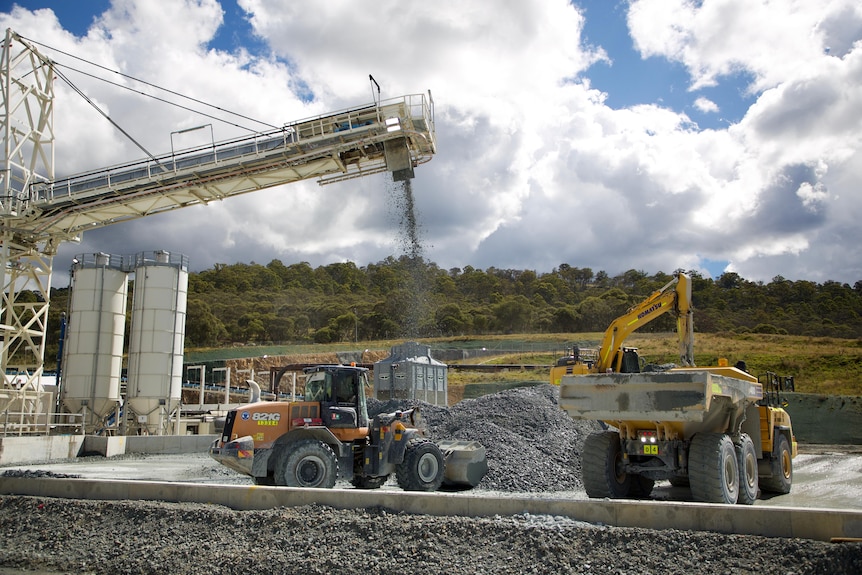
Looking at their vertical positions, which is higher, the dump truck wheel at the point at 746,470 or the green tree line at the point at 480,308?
the green tree line at the point at 480,308

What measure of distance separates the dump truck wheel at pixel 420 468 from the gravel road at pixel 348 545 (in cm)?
374

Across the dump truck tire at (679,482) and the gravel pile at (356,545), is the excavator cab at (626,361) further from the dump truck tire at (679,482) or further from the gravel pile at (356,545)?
the gravel pile at (356,545)

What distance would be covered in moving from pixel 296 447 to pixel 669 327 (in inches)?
2367

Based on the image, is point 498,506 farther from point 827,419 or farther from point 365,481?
point 827,419

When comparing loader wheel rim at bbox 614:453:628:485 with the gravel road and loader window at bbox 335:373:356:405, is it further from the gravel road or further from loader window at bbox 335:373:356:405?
loader window at bbox 335:373:356:405

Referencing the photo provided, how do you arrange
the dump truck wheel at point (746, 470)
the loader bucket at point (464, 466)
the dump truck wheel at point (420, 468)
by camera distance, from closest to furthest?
1. the dump truck wheel at point (746, 470)
2. the dump truck wheel at point (420, 468)
3. the loader bucket at point (464, 466)

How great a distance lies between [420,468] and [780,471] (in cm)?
650

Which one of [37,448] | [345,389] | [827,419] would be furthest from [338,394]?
[827,419]

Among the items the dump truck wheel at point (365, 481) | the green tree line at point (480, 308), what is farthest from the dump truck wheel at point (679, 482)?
the green tree line at point (480, 308)

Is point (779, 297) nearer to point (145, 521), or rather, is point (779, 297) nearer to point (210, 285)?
point (210, 285)

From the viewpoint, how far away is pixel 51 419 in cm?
2241

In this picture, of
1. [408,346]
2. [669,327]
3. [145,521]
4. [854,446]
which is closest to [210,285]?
[669,327]

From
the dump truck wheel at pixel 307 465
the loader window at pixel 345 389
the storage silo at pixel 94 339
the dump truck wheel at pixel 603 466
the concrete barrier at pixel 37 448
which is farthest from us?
the storage silo at pixel 94 339

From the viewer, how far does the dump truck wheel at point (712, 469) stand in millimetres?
8969
